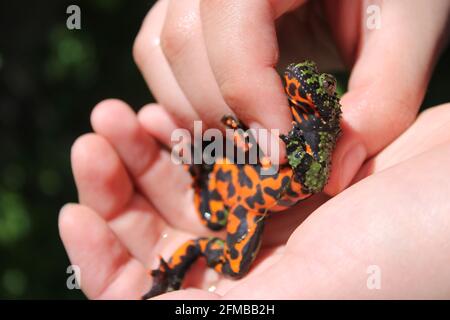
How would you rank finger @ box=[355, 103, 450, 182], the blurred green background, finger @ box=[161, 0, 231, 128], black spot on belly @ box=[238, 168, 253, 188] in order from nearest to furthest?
finger @ box=[355, 103, 450, 182] → finger @ box=[161, 0, 231, 128] → black spot on belly @ box=[238, 168, 253, 188] → the blurred green background

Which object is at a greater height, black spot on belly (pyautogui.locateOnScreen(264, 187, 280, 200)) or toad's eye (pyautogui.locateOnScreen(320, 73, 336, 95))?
toad's eye (pyautogui.locateOnScreen(320, 73, 336, 95))

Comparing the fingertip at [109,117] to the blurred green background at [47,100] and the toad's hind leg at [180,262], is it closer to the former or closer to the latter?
the toad's hind leg at [180,262]

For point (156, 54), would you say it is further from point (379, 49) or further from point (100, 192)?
point (379, 49)

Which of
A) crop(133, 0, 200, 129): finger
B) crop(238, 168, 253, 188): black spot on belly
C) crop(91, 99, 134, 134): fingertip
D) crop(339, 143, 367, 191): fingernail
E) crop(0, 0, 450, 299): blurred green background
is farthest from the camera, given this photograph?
crop(0, 0, 450, 299): blurred green background

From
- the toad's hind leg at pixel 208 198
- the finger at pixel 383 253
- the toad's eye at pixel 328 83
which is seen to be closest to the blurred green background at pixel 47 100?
the toad's hind leg at pixel 208 198

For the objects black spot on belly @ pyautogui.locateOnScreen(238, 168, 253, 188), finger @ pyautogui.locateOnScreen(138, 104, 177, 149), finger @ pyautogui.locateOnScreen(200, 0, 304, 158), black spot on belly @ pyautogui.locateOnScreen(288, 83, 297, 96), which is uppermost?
finger @ pyautogui.locateOnScreen(200, 0, 304, 158)

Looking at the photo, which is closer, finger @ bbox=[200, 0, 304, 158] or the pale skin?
the pale skin

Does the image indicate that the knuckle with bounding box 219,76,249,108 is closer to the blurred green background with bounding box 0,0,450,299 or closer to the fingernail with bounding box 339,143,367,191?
the fingernail with bounding box 339,143,367,191

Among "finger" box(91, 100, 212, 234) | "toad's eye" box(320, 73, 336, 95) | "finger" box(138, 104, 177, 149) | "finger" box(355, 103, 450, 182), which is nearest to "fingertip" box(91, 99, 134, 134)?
"finger" box(91, 100, 212, 234)
